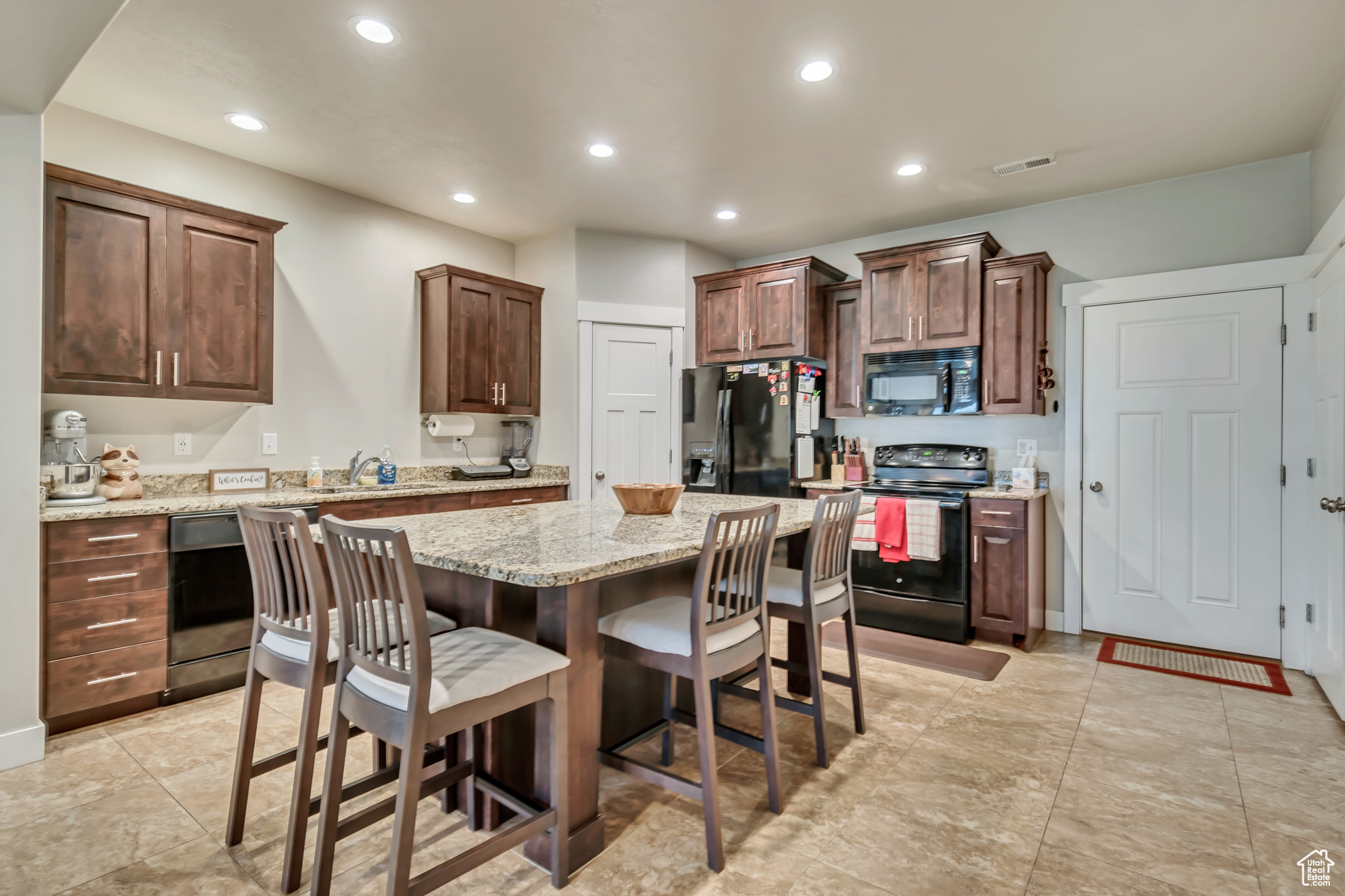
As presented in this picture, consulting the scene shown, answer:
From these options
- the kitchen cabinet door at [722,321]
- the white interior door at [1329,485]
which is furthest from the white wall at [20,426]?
the white interior door at [1329,485]

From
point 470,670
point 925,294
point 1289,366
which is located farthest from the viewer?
point 925,294

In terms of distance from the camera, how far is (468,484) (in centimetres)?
408

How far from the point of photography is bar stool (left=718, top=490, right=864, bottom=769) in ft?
7.29

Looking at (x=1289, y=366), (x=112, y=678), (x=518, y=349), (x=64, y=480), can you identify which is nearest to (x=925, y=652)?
(x=1289, y=366)

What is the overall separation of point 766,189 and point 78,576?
3823 mm

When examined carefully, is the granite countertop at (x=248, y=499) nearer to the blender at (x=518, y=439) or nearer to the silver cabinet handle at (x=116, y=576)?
the silver cabinet handle at (x=116, y=576)

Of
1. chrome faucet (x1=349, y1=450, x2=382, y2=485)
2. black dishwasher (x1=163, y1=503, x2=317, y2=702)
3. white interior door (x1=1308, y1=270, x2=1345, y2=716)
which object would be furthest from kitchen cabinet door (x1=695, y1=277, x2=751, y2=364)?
black dishwasher (x1=163, y1=503, x2=317, y2=702)

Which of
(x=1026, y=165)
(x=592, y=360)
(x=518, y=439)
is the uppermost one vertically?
(x=1026, y=165)

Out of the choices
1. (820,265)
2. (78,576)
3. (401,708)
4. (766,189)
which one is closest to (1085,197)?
(820,265)

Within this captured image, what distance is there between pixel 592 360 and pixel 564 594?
3234 millimetres

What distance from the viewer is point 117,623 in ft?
8.70

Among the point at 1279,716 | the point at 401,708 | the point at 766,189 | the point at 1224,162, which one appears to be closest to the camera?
the point at 401,708

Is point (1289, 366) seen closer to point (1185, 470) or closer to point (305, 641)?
point (1185, 470)

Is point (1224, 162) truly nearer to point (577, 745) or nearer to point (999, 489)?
point (999, 489)
